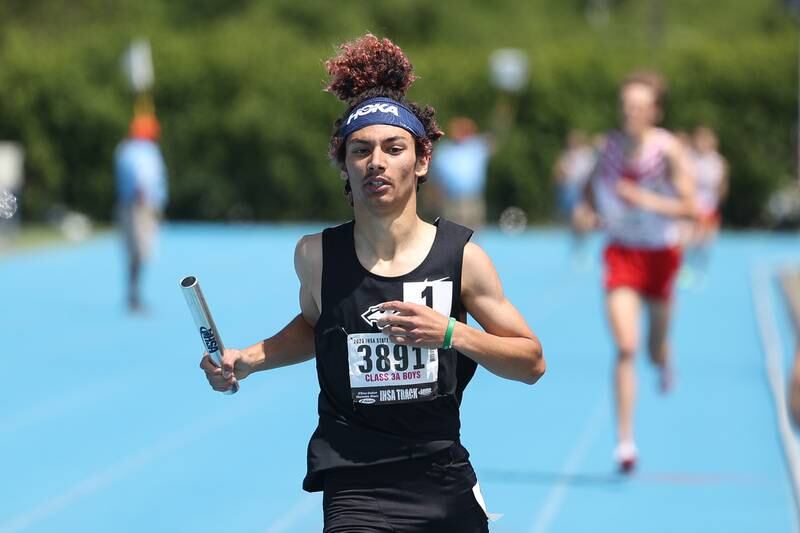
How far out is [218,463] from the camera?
335 inches

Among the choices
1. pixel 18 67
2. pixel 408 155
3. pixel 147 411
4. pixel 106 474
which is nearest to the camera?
pixel 408 155

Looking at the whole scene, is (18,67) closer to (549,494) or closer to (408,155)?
(549,494)

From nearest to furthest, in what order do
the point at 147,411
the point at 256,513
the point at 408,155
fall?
the point at 408,155 → the point at 256,513 → the point at 147,411

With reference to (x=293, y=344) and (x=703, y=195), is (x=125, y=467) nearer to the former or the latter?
(x=293, y=344)

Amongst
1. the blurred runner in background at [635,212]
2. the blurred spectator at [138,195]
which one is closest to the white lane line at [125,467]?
the blurred runner in background at [635,212]

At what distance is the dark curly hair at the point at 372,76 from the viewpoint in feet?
13.9

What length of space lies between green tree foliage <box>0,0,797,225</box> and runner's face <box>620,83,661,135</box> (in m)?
23.8

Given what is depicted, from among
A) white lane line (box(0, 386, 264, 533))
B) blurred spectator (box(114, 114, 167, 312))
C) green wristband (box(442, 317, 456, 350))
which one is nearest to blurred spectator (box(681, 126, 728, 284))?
blurred spectator (box(114, 114, 167, 312))

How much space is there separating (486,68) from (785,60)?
654 cm

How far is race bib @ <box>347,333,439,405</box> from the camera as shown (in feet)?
13.1

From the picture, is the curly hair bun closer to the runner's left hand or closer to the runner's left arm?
the runner's left arm

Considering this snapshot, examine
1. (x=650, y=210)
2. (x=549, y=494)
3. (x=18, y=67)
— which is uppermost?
(x=18, y=67)

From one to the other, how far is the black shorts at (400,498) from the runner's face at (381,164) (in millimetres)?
733

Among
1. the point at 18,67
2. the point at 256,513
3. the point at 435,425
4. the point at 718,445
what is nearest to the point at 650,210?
the point at 718,445
